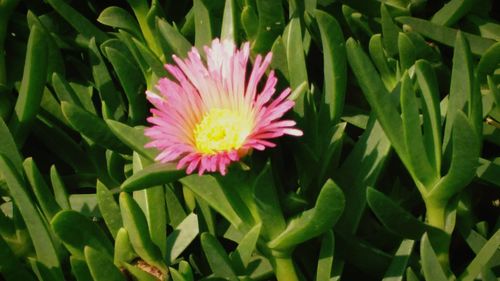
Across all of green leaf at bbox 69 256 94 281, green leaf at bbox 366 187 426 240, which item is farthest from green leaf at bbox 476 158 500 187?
green leaf at bbox 69 256 94 281

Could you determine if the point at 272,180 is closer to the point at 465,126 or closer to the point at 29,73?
the point at 465,126

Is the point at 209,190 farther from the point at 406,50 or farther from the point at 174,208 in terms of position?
the point at 406,50

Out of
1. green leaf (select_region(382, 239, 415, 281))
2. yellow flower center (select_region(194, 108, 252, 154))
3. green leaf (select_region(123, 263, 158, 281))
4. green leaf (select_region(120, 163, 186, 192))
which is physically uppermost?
yellow flower center (select_region(194, 108, 252, 154))

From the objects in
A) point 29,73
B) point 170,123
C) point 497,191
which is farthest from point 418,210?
point 29,73

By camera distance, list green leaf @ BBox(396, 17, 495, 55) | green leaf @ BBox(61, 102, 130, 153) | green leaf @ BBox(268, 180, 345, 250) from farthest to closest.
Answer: green leaf @ BBox(396, 17, 495, 55)
green leaf @ BBox(61, 102, 130, 153)
green leaf @ BBox(268, 180, 345, 250)

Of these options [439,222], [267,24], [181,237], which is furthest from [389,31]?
[181,237]

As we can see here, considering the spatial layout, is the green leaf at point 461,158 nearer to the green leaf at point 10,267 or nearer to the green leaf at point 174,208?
the green leaf at point 174,208

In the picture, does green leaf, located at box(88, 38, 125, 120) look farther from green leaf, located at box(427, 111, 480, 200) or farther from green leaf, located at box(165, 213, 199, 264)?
green leaf, located at box(427, 111, 480, 200)
